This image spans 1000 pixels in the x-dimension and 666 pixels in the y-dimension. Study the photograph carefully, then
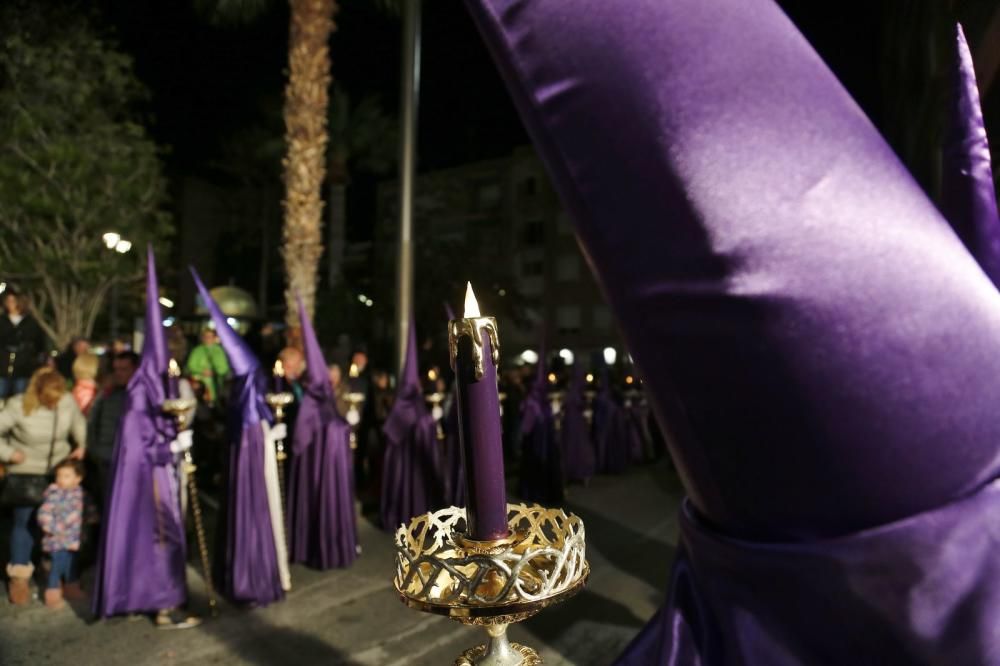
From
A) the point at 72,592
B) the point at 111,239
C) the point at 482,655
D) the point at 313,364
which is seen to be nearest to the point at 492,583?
the point at 482,655

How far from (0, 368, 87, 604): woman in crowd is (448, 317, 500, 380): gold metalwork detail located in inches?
230

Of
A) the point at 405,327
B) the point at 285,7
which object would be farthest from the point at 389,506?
the point at 285,7

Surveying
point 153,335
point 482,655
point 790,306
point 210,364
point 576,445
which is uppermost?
point 153,335

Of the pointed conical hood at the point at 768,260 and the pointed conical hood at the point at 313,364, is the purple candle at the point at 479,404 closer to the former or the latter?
the pointed conical hood at the point at 768,260

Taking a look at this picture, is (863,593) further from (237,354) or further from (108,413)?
(108,413)

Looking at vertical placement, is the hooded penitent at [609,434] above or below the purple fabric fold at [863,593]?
below

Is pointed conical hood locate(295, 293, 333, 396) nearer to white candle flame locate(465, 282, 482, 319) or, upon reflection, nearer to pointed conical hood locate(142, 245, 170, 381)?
pointed conical hood locate(142, 245, 170, 381)

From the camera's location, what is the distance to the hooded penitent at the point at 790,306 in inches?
18.5

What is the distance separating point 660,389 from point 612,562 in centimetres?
611

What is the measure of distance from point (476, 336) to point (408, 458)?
698cm

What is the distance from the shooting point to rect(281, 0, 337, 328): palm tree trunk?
10688 mm

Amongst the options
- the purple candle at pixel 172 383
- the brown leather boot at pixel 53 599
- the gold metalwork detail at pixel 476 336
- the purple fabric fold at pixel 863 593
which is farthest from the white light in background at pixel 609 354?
the purple fabric fold at pixel 863 593

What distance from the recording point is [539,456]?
9.03 meters

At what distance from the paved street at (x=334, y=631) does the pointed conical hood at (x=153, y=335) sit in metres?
1.83
